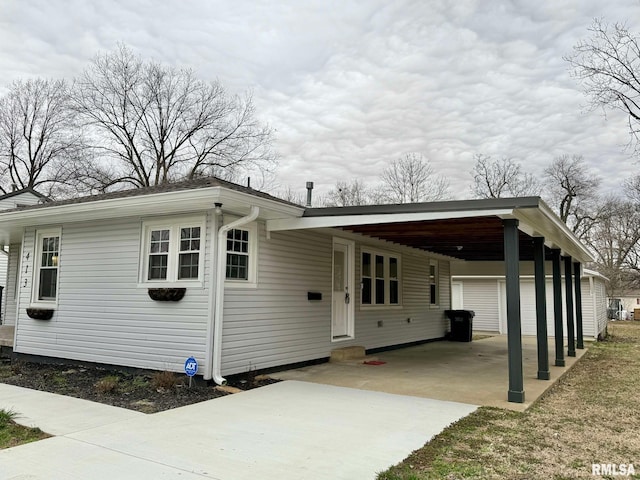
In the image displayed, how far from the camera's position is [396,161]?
27.1 metres

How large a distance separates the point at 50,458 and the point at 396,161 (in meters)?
25.2

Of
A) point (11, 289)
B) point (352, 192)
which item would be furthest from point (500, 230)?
point (352, 192)

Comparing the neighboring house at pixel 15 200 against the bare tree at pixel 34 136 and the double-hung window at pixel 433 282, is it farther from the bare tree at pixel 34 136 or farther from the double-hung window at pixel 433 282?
the double-hung window at pixel 433 282

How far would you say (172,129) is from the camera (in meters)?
25.7

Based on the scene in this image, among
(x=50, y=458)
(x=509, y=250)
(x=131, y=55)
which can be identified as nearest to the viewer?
(x=50, y=458)

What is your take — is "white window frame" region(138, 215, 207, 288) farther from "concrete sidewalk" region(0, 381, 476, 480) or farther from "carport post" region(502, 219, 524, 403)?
"carport post" region(502, 219, 524, 403)

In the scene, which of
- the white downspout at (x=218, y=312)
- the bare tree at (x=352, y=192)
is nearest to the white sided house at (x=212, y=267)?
the white downspout at (x=218, y=312)

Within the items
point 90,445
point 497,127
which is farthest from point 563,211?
point 90,445

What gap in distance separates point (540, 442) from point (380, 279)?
665 cm

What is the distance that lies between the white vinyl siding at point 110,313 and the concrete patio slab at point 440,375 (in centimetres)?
164

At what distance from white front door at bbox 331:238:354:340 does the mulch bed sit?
8.53 ft

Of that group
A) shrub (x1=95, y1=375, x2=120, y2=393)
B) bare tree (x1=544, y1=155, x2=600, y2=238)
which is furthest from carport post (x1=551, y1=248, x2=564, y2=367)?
bare tree (x1=544, y1=155, x2=600, y2=238)

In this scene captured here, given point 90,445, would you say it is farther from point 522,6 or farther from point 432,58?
point 432,58

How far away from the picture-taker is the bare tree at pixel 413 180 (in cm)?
2669
